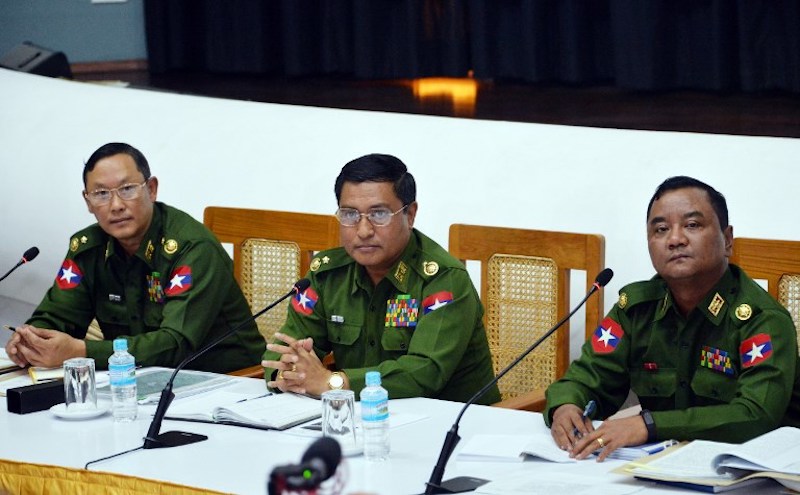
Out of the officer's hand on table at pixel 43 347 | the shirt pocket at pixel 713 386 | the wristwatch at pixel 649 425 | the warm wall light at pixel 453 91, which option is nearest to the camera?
the wristwatch at pixel 649 425

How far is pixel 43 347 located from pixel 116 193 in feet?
1.91

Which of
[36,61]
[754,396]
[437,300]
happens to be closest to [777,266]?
[754,396]

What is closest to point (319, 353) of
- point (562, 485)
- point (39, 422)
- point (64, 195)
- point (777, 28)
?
point (39, 422)

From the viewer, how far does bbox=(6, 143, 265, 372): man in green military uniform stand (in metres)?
3.76

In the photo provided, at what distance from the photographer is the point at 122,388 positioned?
2.94m

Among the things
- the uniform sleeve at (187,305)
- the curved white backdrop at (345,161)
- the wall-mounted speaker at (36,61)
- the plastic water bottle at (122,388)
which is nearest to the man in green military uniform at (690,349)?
the plastic water bottle at (122,388)

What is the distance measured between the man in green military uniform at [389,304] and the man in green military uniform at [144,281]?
13.9 inches

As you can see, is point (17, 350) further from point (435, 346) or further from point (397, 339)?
point (435, 346)

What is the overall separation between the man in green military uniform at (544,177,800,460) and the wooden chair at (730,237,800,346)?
15.4 inches

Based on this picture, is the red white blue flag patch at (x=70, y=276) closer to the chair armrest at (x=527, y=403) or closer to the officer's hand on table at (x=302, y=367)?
the officer's hand on table at (x=302, y=367)

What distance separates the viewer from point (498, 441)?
8.69ft

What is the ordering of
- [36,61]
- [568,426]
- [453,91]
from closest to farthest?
[568,426], [36,61], [453,91]

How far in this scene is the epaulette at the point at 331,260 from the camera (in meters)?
3.49

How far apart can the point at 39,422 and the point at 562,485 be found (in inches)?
49.9
